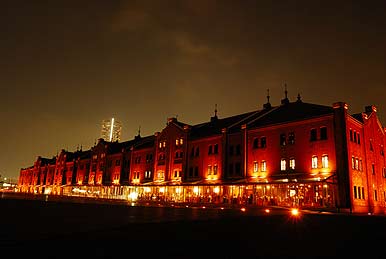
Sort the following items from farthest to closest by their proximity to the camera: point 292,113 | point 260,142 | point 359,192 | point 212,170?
point 212,170
point 260,142
point 292,113
point 359,192

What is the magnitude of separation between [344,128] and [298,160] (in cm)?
617

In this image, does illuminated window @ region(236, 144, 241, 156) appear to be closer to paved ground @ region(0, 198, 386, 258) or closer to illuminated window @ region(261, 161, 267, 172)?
illuminated window @ region(261, 161, 267, 172)

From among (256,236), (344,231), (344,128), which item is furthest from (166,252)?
(344,128)

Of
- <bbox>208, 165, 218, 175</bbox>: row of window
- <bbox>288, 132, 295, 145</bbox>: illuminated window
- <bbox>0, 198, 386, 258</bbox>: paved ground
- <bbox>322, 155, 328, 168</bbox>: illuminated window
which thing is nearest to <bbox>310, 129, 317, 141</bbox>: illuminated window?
<bbox>288, 132, 295, 145</bbox>: illuminated window

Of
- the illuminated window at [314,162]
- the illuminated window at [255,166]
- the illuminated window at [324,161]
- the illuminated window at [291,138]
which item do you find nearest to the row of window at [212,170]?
the illuminated window at [255,166]

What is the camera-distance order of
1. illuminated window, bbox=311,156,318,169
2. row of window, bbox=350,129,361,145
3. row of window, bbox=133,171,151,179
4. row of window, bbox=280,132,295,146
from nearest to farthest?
illuminated window, bbox=311,156,318,169 → row of window, bbox=350,129,361,145 → row of window, bbox=280,132,295,146 → row of window, bbox=133,171,151,179

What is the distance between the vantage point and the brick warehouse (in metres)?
34.8

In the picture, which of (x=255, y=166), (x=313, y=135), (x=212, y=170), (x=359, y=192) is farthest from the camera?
(x=212, y=170)

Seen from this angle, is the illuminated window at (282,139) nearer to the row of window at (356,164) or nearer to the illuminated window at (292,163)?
the illuminated window at (292,163)

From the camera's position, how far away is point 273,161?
4100 centimetres

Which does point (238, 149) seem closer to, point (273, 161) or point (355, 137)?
point (273, 161)

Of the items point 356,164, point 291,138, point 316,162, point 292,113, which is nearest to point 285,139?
point 291,138

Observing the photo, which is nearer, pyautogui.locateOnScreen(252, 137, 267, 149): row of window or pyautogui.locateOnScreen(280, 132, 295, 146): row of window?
pyautogui.locateOnScreen(280, 132, 295, 146): row of window

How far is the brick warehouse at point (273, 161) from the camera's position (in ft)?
114
